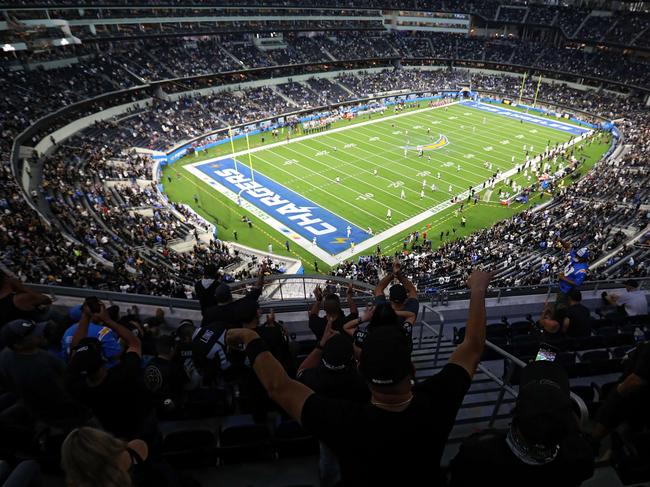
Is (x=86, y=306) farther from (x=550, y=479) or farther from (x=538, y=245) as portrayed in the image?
(x=538, y=245)

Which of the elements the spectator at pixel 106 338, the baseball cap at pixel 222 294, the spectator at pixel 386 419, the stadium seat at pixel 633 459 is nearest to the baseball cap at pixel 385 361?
the spectator at pixel 386 419

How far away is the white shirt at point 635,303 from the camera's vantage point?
26.6 ft

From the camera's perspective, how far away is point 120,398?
351 cm

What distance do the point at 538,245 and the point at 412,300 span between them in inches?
805

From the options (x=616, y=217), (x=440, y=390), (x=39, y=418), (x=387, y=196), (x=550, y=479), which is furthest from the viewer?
(x=387, y=196)

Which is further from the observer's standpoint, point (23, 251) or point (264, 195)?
point (264, 195)

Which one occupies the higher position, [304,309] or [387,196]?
[304,309]

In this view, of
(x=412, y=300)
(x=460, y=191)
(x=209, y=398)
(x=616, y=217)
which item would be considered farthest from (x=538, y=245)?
(x=209, y=398)

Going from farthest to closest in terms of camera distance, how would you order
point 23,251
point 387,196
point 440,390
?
point 387,196 < point 23,251 < point 440,390

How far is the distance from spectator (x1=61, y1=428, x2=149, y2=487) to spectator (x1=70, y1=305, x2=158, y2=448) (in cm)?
152

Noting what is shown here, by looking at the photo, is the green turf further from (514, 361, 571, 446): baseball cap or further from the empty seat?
(514, 361, 571, 446): baseball cap

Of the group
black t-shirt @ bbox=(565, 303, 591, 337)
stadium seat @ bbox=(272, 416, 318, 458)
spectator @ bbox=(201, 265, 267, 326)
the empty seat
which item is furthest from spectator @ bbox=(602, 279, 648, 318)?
spectator @ bbox=(201, 265, 267, 326)

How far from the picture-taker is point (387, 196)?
33406 mm

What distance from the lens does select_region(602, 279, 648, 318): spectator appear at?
812 centimetres
